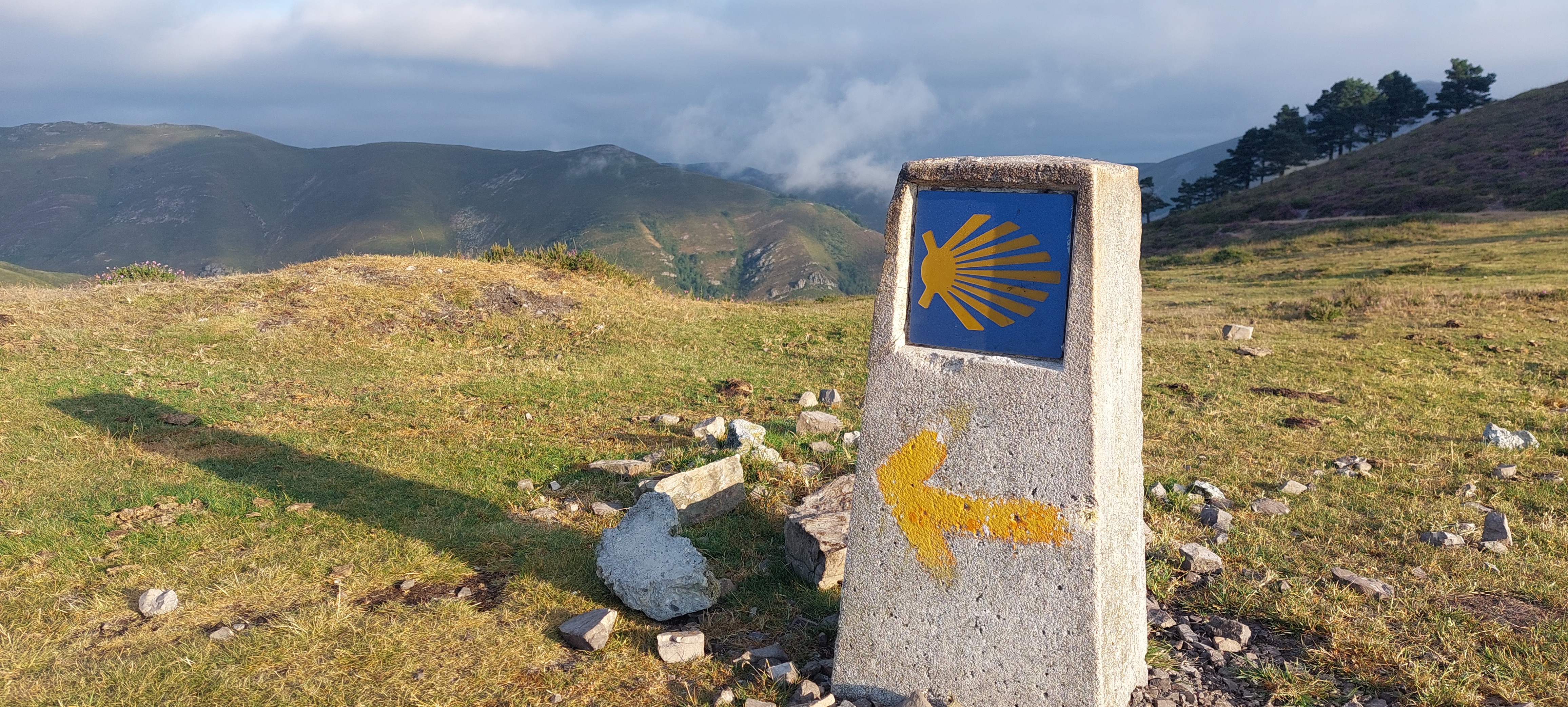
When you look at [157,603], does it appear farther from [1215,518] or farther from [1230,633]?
[1215,518]

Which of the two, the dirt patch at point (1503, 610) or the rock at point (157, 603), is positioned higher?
the rock at point (157, 603)

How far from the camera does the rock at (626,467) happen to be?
6.46 meters

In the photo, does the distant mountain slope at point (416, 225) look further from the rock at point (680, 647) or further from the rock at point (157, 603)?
the rock at point (680, 647)

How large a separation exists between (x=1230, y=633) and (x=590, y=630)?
120 inches

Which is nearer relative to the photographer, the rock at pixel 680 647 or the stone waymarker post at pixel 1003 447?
the stone waymarker post at pixel 1003 447

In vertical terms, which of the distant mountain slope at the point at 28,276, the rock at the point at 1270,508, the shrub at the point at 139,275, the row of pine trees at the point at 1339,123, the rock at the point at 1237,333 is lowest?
the rock at the point at 1270,508

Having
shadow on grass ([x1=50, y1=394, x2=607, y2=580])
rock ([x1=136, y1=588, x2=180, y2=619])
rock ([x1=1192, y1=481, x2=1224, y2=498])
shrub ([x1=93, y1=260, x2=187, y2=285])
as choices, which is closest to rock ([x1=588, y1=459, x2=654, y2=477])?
shadow on grass ([x1=50, y1=394, x2=607, y2=580])

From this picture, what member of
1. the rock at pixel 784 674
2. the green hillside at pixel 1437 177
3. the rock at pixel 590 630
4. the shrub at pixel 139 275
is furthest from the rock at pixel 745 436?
the green hillside at pixel 1437 177

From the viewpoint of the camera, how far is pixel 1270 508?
5645mm

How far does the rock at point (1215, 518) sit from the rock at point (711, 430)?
371 cm

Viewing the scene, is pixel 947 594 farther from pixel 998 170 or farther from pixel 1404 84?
pixel 1404 84

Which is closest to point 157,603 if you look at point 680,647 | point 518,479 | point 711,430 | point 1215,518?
point 518,479

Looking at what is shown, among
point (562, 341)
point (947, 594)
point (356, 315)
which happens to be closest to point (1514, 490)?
point (947, 594)

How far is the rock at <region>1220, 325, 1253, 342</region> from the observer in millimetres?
12633
